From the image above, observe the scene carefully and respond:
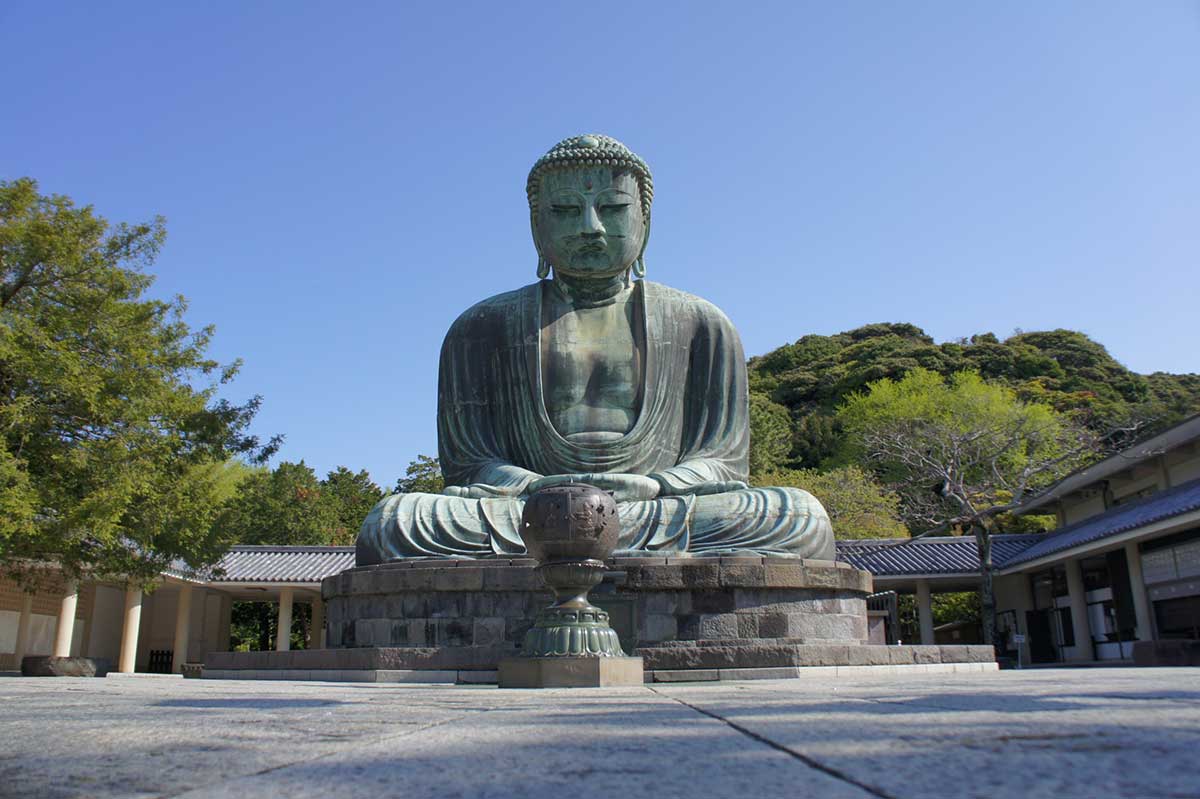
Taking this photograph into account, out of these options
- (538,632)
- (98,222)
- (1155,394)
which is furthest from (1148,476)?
(1155,394)

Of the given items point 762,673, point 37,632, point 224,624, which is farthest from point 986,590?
point 37,632

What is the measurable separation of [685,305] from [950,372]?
36.8m

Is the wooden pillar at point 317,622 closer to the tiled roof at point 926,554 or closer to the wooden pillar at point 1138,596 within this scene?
the tiled roof at point 926,554

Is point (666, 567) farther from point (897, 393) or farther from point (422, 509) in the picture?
point (897, 393)

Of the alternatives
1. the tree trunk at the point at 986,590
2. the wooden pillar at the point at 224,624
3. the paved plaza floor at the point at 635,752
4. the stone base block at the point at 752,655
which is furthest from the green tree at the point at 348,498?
the paved plaza floor at the point at 635,752

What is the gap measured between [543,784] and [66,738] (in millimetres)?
1383

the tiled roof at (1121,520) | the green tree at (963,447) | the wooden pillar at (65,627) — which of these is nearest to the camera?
the tiled roof at (1121,520)

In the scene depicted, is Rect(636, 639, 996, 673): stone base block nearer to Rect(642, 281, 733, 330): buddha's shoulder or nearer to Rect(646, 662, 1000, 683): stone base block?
Rect(646, 662, 1000, 683): stone base block

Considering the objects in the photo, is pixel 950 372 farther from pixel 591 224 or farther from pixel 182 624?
pixel 591 224

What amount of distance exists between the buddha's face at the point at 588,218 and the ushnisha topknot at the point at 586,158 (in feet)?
0.22

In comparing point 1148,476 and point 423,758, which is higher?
point 1148,476

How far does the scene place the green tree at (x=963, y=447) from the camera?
784 inches

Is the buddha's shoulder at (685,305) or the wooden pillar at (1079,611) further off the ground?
the buddha's shoulder at (685,305)

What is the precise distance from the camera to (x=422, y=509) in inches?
346
